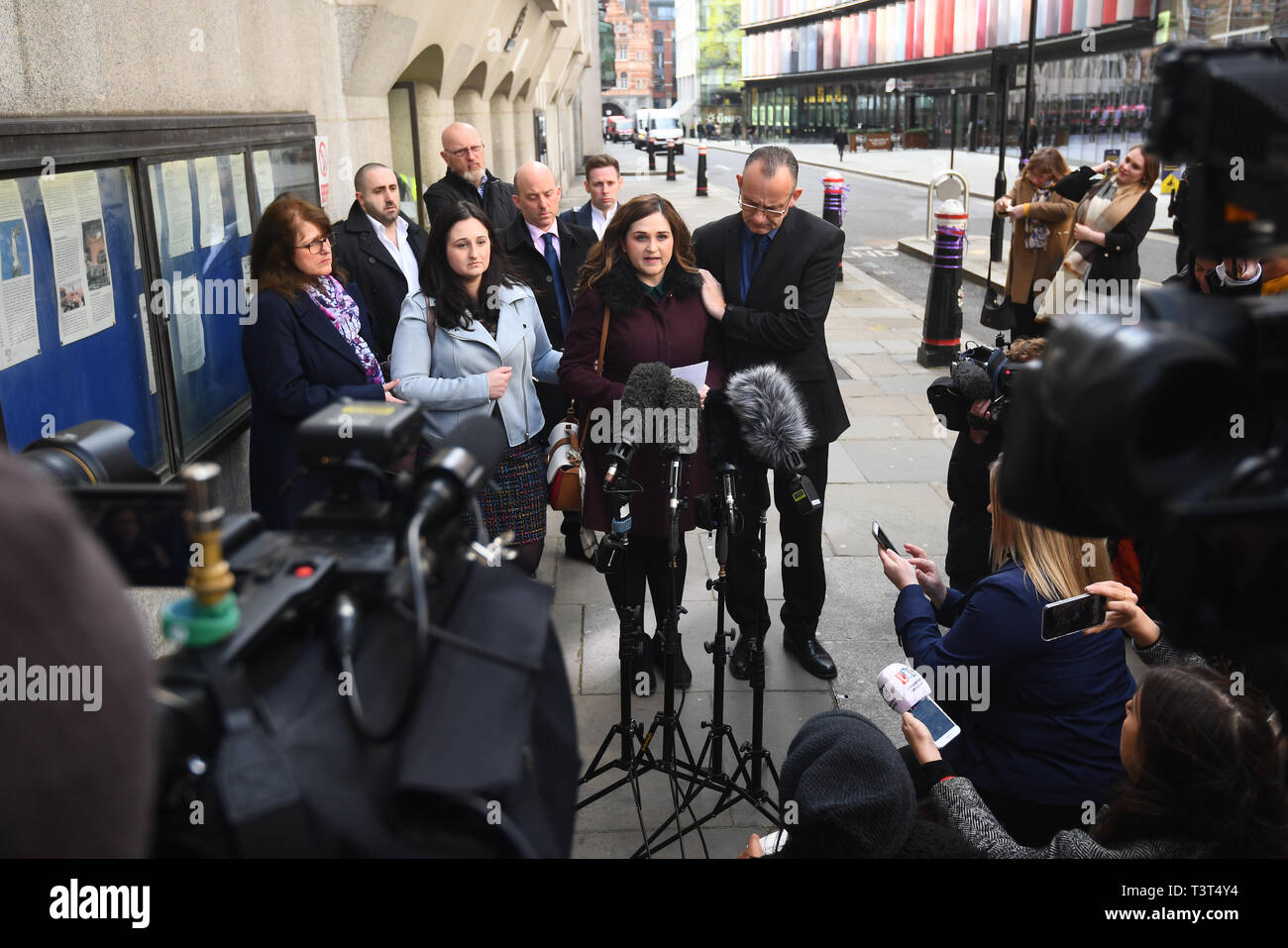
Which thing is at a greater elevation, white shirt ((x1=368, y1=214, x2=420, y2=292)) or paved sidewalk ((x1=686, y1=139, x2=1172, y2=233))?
paved sidewalk ((x1=686, y1=139, x2=1172, y2=233))

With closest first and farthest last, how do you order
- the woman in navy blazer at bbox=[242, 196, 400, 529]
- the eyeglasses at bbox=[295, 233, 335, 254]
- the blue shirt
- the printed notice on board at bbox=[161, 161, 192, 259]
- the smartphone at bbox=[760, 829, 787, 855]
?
the smartphone at bbox=[760, 829, 787, 855] < the woman in navy blazer at bbox=[242, 196, 400, 529] < the eyeglasses at bbox=[295, 233, 335, 254] < the blue shirt < the printed notice on board at bbox=[161, 161, 192, 259]

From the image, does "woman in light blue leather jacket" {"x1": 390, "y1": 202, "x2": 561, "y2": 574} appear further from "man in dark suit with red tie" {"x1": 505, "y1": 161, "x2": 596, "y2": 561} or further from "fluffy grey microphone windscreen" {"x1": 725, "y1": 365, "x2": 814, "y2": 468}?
"man in dark suit with red tie" {"x1": 505, "y1": 161, "x2": 596, "y2": 561}

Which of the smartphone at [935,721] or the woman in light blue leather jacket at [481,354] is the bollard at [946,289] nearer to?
the woman in light blue leather jacket at [481,354]

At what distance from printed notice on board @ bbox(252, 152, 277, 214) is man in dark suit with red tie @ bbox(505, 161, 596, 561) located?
1.44m

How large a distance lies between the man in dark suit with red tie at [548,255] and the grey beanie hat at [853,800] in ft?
12.2

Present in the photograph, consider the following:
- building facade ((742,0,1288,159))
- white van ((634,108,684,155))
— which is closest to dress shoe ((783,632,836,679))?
building facade ((742,0,1288,159))

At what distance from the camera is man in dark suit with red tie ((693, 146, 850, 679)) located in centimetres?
439

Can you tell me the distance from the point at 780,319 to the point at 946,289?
609cm

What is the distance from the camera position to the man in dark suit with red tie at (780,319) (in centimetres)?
439

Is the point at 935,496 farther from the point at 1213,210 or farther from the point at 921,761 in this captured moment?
the point at 1213,210

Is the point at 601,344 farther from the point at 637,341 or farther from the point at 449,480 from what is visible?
the point at 449,480

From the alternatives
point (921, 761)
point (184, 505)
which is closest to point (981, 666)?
point (921, 761)

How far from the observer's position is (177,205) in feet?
15.7

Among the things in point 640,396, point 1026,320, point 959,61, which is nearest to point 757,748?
point 640,396
